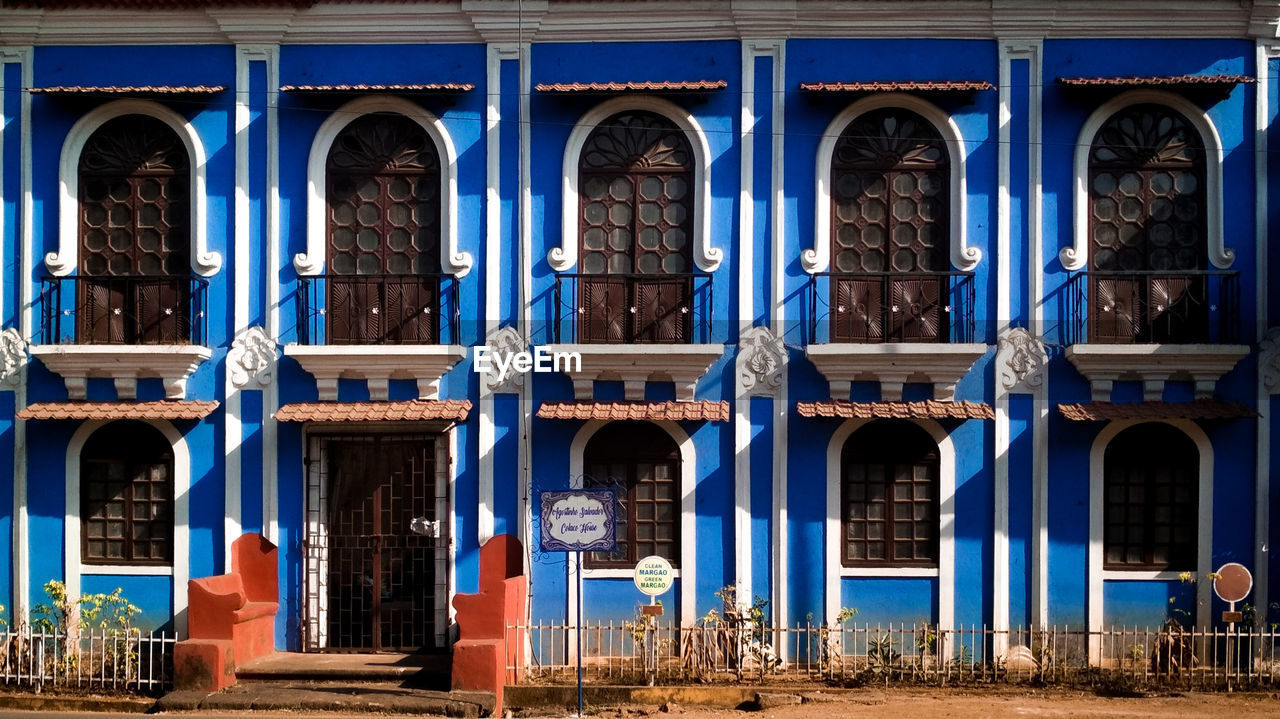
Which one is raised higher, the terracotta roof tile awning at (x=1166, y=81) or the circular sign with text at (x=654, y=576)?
the terracotta roof tile awning at (x=1166, y=81)

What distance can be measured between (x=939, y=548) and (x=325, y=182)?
8417 mm

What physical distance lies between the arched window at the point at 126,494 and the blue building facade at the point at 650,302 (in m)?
0.04

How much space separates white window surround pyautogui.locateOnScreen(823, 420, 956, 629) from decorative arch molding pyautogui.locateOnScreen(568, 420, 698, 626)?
154cm

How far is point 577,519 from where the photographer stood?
42.9ft

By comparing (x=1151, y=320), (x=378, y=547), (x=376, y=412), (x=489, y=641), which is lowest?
(x=489, y=641)

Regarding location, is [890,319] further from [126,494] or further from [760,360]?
[126,494]

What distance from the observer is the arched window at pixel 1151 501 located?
14.7 meters

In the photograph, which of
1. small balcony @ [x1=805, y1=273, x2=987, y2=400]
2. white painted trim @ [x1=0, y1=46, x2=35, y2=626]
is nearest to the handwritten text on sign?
small balcony @ [x1=805, y1=273, x2=987, y2=400]

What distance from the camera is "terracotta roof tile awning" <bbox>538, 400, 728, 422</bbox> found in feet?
46.8

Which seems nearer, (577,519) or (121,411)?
(577,519)

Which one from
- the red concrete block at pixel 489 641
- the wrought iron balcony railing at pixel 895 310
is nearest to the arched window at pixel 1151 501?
the wrought iron balcony railing at pixel 895 310

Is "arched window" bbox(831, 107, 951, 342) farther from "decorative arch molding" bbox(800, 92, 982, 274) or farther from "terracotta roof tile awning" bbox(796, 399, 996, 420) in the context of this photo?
"terracotta roof tile awning" bbox(796, 399, 996, 420)

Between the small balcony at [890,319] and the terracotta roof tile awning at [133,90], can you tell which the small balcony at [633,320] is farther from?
the terracotta roof tile awning at [133,90]

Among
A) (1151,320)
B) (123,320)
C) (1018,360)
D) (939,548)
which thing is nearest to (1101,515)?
(939,548)
